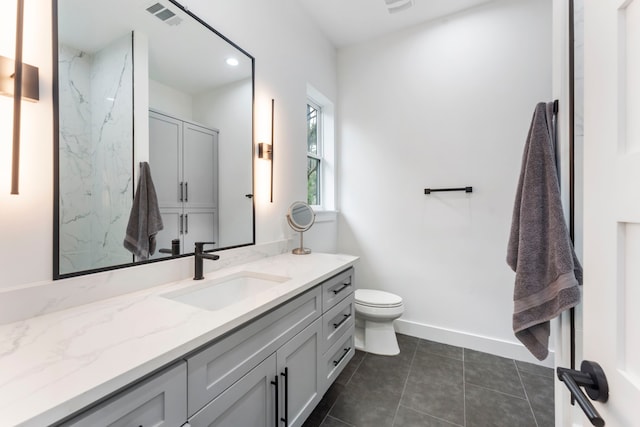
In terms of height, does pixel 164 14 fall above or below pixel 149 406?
above

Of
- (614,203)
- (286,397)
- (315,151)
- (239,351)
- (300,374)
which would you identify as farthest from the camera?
(315,151)

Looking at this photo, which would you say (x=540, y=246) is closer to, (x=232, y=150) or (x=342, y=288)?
(x=342, y=288)

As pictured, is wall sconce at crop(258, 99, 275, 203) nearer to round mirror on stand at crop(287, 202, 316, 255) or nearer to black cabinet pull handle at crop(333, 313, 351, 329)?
round mirror on stand at crop(287, 202, 316, 255)

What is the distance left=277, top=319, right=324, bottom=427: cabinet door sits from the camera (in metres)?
1.10

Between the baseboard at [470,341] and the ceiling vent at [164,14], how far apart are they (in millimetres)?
2749

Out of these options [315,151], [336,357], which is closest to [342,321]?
[336,357]

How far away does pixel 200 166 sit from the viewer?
143cm

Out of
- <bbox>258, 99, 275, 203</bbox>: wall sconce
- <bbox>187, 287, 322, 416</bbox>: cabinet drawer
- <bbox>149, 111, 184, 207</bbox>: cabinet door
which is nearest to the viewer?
<bbox>187, 287, 322, 416</bbox>: cabinet drawer

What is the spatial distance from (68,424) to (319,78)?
269 cm

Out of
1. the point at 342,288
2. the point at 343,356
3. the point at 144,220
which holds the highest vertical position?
the point at 144,220

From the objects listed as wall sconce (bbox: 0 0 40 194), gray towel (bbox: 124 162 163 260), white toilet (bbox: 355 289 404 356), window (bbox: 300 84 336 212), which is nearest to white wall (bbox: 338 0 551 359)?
window (bbox: 300 84 336 212)

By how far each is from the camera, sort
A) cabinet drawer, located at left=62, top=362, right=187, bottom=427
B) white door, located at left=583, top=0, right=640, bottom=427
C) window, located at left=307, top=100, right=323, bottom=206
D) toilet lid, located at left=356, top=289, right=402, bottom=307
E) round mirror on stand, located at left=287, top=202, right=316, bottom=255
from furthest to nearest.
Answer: window, located at left=307, top=100, right=323, bottom=206
toilet lid, located at left=356, top=289, right=402, bottom=307
round mirror on stand, located at left=287, top=202, right=316, bottom=255
cabinet drawer, located at left=62, top=362, right=187, bottom=427
white door, located at left=583, top=0, right=640, bottom=427

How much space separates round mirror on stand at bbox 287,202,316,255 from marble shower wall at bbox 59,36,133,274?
1086mm

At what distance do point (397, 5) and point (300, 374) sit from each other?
9.01 ft
